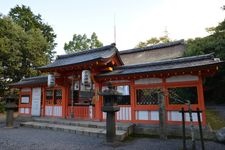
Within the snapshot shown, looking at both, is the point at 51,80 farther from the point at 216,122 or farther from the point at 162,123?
the point at 216,122

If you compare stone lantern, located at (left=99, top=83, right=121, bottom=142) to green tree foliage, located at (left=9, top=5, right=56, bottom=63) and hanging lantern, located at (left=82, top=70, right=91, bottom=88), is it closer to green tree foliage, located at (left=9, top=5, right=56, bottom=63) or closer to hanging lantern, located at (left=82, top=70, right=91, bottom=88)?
hanging lantern, located at (left=82, top=70, right=91, bottom=88)

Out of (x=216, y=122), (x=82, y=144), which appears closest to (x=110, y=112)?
(x=82, y=144)

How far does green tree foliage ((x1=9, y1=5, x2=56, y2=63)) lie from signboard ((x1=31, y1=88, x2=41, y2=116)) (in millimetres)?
11337

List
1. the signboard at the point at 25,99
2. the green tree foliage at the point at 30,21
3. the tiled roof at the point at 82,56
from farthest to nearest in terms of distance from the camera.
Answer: the green tree foliage at the point at 30,21, the signboard at the point at 25,99, the tiled roof at the point at 82,56

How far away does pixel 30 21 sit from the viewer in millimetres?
26797

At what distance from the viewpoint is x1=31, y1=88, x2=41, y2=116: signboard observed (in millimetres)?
13562

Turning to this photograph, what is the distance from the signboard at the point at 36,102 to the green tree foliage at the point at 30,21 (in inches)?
446

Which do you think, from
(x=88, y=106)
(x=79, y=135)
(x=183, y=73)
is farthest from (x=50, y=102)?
(x=183, y=73)

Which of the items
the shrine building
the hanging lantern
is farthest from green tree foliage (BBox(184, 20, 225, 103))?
the hanging lantern

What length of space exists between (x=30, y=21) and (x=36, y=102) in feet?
56.4

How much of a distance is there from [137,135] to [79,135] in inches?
104

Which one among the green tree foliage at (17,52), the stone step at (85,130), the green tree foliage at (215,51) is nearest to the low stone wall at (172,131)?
the stone step at (85,130)

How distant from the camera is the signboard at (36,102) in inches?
534

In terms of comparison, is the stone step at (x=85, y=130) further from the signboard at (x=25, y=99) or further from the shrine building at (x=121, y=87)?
the signboard at (x=25, y=99)
